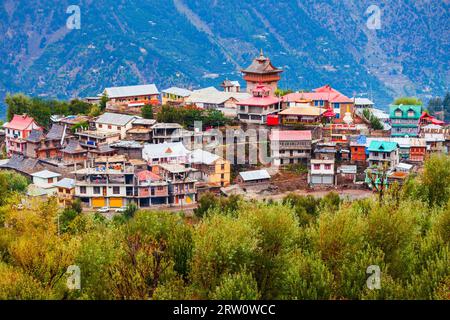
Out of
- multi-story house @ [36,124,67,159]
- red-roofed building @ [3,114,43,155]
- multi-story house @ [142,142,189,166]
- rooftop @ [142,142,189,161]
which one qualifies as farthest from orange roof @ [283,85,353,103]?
red-roofed building @ [3,114,43,155]

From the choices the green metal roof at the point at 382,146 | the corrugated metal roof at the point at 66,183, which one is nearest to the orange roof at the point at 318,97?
the green metal roof at the point at 382,146

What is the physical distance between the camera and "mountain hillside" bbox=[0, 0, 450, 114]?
14600 centimetres

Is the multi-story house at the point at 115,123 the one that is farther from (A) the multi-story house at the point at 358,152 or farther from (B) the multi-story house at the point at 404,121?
(B) the multi-story house at the point at 404,121

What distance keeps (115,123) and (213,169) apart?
9.52m

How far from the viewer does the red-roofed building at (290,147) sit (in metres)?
49.9

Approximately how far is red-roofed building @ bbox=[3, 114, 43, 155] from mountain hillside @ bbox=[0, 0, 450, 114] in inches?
3064

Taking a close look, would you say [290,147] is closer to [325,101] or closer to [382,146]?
[382,146]

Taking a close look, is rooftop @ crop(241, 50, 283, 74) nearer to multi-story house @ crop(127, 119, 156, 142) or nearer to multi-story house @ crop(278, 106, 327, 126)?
multi-story house @ crop(278, 106, 327, 126)

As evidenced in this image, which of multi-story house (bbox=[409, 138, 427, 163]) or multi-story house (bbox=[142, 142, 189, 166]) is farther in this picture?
multi-story house (bbox=[409, 138, 427, 163])

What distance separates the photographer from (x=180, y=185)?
46.2 meters

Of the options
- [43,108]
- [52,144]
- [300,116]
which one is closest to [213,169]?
[300,116]

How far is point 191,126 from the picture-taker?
53.8 m
